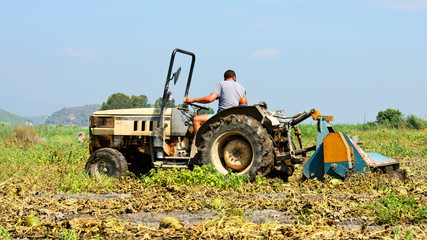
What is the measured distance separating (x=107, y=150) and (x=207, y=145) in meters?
2.18

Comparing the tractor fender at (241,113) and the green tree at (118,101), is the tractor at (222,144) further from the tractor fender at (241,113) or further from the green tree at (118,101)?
the green tree at (118,101)

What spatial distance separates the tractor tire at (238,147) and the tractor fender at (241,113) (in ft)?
0.44

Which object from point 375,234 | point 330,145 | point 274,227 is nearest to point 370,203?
point 375,234

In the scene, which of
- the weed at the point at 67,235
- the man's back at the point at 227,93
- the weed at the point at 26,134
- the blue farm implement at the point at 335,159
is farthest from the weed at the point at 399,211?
the weed at the point at 26,134

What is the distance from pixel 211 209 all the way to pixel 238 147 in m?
2.44

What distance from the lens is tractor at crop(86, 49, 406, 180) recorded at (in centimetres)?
743

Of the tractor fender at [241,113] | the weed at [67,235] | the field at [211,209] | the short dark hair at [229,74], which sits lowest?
the weed at [67,235]

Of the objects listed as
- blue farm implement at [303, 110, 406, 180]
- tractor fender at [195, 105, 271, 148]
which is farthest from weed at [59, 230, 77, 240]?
blue farm implement at [303, 110, 406, 180]

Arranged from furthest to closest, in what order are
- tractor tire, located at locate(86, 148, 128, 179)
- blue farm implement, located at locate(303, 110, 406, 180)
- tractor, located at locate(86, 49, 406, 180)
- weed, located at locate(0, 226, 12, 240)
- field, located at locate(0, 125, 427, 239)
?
tractor tire, located at locate(86, 148, 128, 179), tractor, located at locate(86, 49, 406, 180), blue farm implement, located at locate(303, 110, 406, 180), field, located at locate(0, 125, 427, 239), weed, located at locate(0, 226, 12, 240)

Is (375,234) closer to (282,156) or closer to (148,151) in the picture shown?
(282,156)

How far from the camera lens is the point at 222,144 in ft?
26.1

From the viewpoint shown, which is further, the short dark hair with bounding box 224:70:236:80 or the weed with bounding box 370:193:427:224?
the short dark hair with bounding box 224:70:236:80

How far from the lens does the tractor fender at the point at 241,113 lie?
766cm

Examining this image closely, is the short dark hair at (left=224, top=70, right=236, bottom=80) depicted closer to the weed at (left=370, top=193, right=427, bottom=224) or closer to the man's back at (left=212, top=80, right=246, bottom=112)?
the man's back at (left=212, top=80, right=246, bottom=112)
